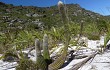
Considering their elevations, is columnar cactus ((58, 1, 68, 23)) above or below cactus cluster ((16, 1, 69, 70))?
above

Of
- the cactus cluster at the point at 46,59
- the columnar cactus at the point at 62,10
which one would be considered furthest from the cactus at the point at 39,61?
the columnar cactus at the point at 62,10

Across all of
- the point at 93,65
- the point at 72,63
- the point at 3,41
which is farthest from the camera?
the point at 3,41

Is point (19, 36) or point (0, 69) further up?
point (19, 36)

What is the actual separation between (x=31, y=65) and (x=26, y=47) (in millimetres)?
2195

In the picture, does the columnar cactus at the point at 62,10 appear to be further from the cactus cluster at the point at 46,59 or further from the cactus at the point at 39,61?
the cactus at the point at 39,61

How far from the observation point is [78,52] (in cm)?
348

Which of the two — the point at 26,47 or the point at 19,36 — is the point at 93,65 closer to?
the point at 26,47

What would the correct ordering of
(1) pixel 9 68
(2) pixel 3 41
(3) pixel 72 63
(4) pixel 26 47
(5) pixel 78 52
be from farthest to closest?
(2) pixel 3 41, (4) pixel 26 47, (5) pixel 78 52, (1) pixel 9 68, (3) pixel 72 63

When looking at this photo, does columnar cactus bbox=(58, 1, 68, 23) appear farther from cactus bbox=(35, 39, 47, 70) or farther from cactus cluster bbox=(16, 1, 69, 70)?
cactus bbox=(35, 39, 47, 70)

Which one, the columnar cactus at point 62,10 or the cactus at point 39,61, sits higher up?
the columnar cactus at point 62,10

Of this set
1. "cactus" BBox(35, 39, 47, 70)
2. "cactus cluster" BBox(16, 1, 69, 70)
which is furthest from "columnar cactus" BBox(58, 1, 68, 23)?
"cactus" BBox(35, 39, 47, 70)

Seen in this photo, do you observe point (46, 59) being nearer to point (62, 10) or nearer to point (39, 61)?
point (39, 61)

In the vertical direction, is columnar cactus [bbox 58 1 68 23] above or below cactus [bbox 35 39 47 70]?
above

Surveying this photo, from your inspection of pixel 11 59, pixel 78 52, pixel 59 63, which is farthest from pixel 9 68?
pixel 78 52
